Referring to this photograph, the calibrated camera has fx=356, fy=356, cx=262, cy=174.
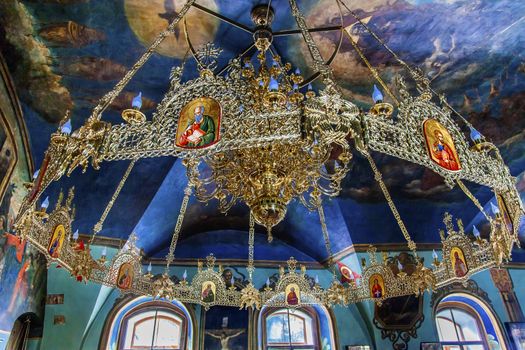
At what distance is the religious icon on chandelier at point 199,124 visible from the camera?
3285mm

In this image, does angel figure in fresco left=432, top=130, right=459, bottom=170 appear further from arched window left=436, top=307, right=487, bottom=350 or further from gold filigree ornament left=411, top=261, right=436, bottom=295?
arched window left=436, top=307, right=487, bottom=350

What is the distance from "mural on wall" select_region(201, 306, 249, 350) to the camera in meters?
9.27

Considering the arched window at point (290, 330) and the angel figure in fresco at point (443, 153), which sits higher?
the angel figure in fresco at point (443, 153)

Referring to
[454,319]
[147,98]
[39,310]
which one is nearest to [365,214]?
[454,319]

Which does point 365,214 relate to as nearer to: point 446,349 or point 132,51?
point 446,349

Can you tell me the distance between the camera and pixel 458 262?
5.75 meters

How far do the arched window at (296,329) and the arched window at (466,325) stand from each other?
3.26 meters

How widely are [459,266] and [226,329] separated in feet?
20.2

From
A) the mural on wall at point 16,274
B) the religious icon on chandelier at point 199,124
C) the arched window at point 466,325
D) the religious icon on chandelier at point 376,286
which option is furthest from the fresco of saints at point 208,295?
the arched window at point 466,325

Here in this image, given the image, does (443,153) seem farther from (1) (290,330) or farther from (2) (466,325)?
(2) (466,325)

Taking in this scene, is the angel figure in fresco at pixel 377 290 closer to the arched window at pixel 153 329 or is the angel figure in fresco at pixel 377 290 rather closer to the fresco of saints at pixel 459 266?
the fresco of saints at pixel 459 266

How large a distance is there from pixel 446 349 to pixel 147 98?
10.2 meters

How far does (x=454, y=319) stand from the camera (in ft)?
34.3

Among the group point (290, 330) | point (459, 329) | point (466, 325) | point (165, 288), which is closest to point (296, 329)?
point (290, 330)
